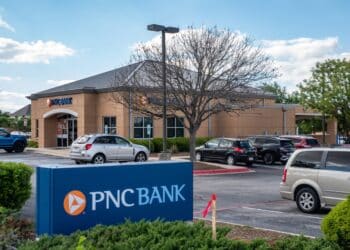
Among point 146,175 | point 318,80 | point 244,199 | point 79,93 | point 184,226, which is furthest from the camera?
point 318,80

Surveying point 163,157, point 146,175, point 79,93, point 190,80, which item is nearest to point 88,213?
point 146,175

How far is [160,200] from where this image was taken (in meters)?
7.51

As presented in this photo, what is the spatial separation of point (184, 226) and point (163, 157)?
1742cm

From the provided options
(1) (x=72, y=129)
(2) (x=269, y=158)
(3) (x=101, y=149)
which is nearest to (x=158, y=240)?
(3) (x=101, y=149)

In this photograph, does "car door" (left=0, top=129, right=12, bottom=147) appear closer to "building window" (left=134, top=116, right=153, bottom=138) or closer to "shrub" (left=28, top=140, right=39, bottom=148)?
"shrub" (left=28, top=140, right=39, bottom=148)

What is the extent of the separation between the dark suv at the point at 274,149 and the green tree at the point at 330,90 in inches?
487

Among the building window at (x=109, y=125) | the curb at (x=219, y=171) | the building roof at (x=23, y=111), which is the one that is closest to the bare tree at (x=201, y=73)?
the curb at (x=219, y=171)

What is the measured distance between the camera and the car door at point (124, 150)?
2736 centimetres

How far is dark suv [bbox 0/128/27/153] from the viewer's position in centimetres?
3691

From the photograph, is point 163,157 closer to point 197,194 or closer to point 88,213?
point 197,194

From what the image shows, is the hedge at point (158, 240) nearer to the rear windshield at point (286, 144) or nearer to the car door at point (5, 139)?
the rear windshield at point (286, 144)

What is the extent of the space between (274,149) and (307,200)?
18.6m

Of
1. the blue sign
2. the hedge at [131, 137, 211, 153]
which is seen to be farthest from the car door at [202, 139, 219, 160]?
the blue sign

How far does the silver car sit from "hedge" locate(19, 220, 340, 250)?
20.0 m
